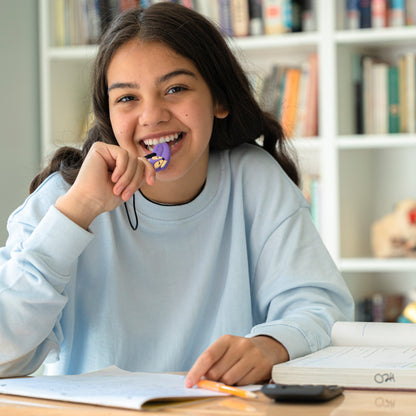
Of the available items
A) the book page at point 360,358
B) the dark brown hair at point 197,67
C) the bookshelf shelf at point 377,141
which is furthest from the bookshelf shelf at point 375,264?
the book page at point 360,358

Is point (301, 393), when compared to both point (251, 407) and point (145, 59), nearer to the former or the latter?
point (251, 407)

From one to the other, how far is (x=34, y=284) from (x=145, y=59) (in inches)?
18.6

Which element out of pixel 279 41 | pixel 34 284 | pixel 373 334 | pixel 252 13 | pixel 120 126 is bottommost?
pixel 373 334

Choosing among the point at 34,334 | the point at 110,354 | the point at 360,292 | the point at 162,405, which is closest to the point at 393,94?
the point at 360,292

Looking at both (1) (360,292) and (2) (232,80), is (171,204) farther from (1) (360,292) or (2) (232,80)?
(1) (360,292)

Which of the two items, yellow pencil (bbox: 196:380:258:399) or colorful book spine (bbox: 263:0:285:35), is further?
colorful book spine (bbox: 263:0:285:35)

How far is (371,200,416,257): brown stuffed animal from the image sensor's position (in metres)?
2.54

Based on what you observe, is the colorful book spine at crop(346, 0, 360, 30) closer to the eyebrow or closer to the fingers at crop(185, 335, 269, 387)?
the eyebrow

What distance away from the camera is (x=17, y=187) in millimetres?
2689

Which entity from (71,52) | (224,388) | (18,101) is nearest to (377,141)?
(71,52)

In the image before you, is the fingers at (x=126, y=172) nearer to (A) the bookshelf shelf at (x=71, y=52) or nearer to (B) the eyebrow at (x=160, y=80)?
(B) the eyebrow at (x=160, y=80)

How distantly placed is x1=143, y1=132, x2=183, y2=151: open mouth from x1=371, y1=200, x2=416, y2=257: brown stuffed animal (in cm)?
142

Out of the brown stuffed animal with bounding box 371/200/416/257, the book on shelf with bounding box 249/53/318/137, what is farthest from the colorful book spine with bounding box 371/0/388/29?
the brown stuffed animal with bounding box 371/200/416/257

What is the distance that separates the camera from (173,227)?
1331mm
